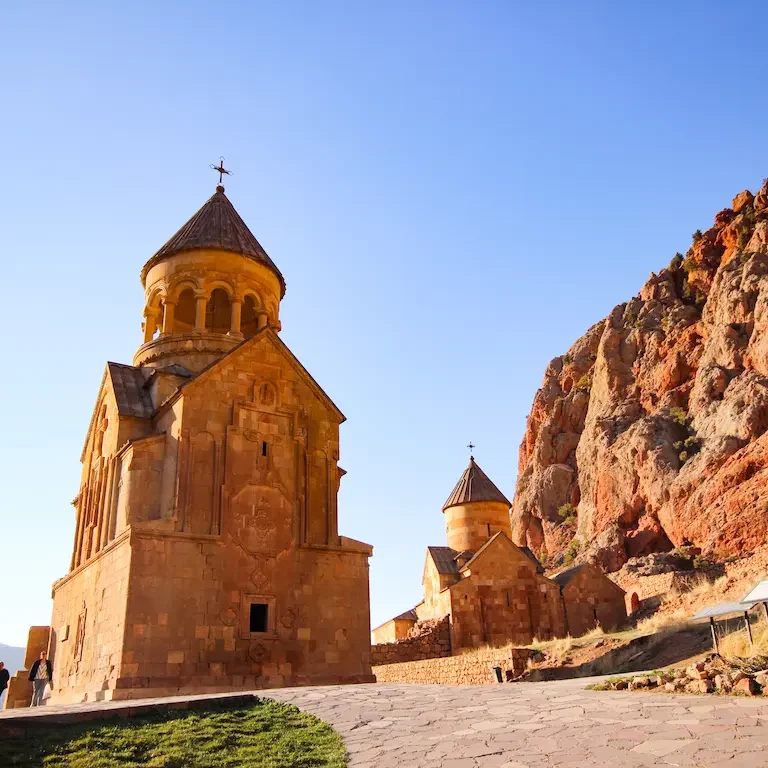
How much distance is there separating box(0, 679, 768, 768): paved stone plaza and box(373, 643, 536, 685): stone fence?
27.0ft

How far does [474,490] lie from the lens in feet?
81.9

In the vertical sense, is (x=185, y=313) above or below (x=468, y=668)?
above

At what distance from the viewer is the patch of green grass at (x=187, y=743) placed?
486 cm

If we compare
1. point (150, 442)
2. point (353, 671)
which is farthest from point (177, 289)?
point (353, 671)

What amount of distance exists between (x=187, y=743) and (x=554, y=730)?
2726mm

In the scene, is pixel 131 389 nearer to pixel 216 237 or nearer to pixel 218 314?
pixel 218 314

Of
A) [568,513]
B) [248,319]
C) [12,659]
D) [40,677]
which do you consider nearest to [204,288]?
[248,319]

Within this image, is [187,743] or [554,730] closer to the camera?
[554,730]

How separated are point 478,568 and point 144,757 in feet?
54.8

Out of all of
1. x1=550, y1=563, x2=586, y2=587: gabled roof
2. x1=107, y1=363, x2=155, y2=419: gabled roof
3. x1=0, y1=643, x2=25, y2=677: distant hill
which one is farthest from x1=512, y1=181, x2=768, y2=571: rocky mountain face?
x1=0, y1=643, x2=25, y2=677: distant hill

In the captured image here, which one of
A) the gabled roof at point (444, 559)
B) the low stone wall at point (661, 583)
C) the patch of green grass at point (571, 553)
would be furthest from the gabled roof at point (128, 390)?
the patch of green grass at point (571, 553)

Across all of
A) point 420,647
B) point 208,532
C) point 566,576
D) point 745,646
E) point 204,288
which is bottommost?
point 745,646

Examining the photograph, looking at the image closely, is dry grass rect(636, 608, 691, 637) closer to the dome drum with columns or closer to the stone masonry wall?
the stone masonry wall

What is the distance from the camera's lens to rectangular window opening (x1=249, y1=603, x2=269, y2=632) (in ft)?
39.2
